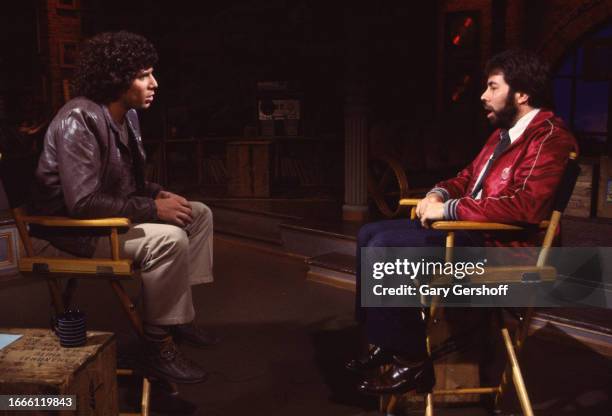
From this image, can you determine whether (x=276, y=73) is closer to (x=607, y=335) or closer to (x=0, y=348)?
(x=607, y=335)

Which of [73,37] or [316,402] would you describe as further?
[73,37]

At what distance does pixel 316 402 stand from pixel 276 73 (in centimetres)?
789

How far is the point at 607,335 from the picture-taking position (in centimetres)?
296

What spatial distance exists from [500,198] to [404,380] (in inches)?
27.6

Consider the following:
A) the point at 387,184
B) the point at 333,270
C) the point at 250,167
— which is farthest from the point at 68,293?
the point at 250,167

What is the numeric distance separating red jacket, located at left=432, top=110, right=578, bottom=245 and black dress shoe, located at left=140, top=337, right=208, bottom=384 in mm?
1176

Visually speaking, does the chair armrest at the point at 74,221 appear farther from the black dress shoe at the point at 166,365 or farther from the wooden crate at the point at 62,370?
the black dress shoe at the point at 166,365

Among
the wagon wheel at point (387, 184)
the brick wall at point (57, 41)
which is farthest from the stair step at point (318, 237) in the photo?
the brick wall at point (57, 41)

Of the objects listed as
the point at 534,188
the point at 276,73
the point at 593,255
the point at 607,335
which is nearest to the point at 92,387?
the point at 534,188

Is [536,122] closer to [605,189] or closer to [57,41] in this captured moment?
[605,189]

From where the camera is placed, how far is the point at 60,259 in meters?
2.27

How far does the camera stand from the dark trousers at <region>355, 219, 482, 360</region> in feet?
6.96

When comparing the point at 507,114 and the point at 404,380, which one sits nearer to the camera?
the point at 404,380

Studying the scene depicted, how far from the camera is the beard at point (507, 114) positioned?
2.27 meters
